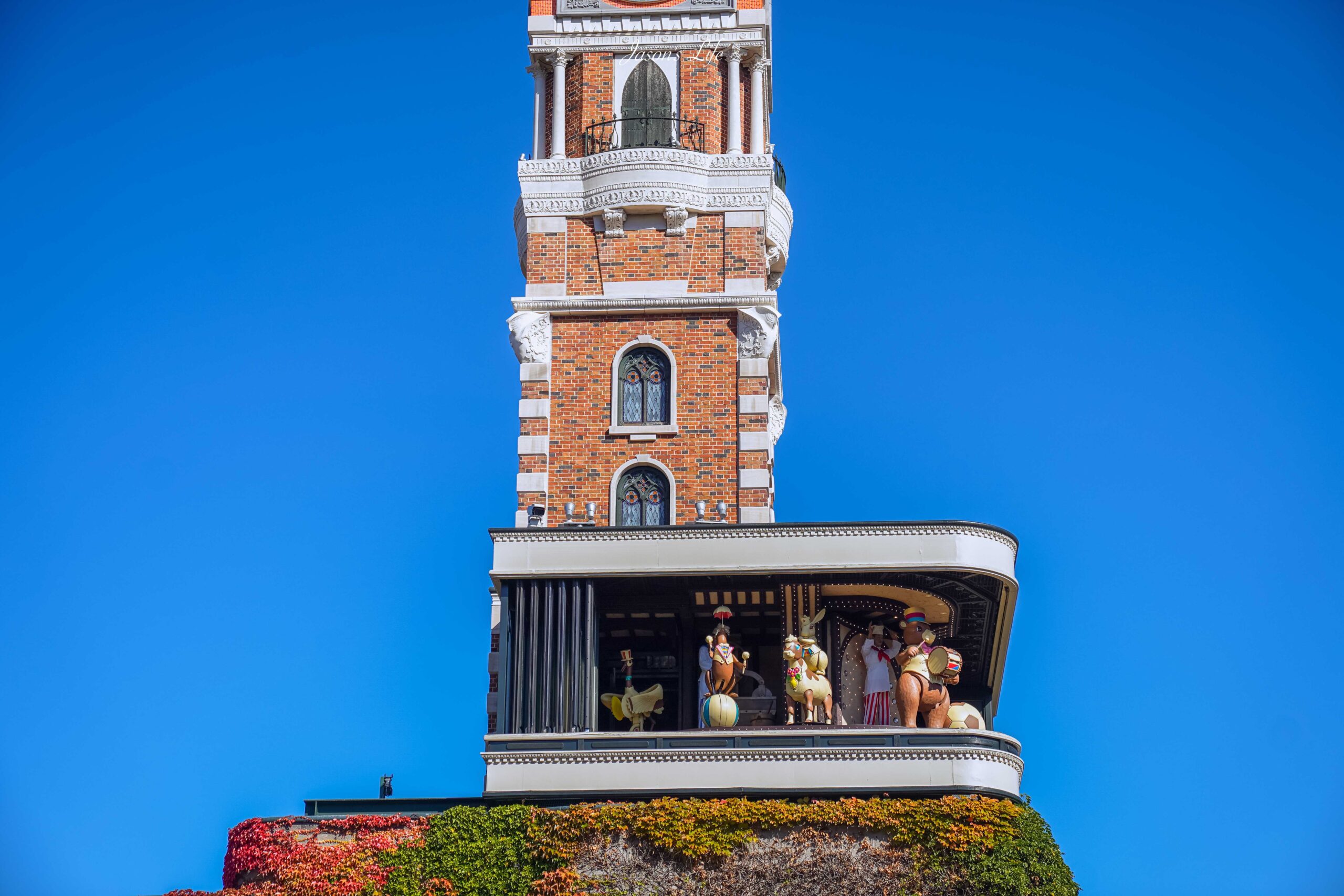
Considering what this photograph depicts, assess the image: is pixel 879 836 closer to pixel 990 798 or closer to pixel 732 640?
pixel 990 798

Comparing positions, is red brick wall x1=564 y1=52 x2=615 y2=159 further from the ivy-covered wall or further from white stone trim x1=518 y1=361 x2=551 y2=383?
the ivy-covered wall

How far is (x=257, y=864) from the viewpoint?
132 ft

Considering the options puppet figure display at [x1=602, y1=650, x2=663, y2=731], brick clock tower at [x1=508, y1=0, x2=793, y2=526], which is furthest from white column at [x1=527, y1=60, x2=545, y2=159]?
puppet figure display at [x1=602, y1=650, x2=663, y2=731]

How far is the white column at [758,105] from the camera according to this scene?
52.9m

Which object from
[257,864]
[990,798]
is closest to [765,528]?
[990,798]

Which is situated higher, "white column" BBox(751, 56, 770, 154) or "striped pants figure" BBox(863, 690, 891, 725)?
"white column" BBox(751, 56, 770, 154)

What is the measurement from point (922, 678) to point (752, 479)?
26.6 ft

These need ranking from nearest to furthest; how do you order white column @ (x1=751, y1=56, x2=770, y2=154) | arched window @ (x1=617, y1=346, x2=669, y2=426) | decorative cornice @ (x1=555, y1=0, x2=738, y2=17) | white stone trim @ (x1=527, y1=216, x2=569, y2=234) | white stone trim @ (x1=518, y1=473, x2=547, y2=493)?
white stone trim @ (x1=518, y1=473, x2=547, y2=493) < arched window @ (x1=617, y1=346, x2=669, y2=426) < white stone trim @ (x1=527, y1=216, x2=569, y2=234) < white column @ (x1=751, y1=56, x2=770, y2=154) < decorative cornice @ (x1=555, y1=0, x2=738, y2=17)

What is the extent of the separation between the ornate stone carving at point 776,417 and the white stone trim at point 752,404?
5048 millimetres

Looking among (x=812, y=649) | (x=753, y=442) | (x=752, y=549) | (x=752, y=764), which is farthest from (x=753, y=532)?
(x=753, y=442)

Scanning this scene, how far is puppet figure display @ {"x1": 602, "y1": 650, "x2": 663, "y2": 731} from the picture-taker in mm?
44094

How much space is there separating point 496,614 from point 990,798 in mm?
13632

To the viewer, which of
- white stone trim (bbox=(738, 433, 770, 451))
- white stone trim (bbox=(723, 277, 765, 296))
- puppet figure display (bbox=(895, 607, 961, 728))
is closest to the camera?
puppet figure display (bbox=(895, 607, 961, 728))

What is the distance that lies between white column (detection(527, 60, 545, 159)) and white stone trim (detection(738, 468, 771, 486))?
10415 millimetres
